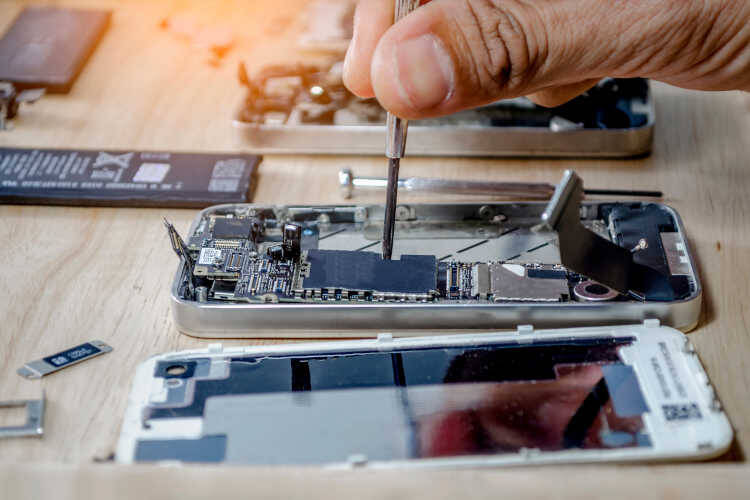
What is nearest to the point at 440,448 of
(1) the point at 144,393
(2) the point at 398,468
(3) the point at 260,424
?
(2) the point at 398,468

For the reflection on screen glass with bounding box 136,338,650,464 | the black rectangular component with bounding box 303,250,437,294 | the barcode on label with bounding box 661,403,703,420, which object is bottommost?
the reflection on screen glass with bounding box 136,338,650,464

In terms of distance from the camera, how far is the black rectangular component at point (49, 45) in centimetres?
122

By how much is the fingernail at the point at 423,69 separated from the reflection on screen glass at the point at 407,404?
0.24m

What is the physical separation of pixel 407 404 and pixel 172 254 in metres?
0.37

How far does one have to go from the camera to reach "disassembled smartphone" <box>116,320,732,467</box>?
67cm

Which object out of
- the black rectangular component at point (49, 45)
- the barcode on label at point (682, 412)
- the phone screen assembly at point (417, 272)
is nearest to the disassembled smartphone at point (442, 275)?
the phone screen assembly at point (417, 272)

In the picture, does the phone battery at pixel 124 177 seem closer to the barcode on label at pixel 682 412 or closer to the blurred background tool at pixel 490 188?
the blurred background tool at pixel 490 188

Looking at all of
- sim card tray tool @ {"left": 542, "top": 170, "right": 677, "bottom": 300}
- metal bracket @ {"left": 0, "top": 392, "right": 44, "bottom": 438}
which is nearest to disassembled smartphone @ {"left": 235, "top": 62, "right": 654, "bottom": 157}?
sim card tray tool @ {"left": 542, "top": 170, "right": 677, "bottom": 300}

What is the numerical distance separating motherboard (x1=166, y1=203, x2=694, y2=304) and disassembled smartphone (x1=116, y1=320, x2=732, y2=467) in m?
0.05

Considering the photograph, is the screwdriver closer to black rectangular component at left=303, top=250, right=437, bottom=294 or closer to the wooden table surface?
black rectangular component at left=303, top=250, right=437, bottom=294

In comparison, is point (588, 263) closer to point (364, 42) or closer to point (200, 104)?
point (364, 42)

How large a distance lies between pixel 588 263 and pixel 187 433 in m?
0.41

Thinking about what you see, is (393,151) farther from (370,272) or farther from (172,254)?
(172,254)

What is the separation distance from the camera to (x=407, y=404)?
71cm
